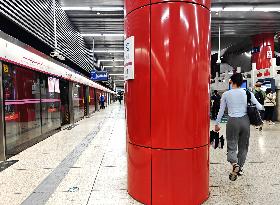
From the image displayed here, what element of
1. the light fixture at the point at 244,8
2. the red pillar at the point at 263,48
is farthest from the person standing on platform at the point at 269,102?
the red pillar at the point at 263,48

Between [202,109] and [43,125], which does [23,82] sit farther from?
[202,109]

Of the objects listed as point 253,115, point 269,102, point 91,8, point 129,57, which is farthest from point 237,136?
point 91,8

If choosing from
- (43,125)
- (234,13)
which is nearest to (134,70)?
(43,125)

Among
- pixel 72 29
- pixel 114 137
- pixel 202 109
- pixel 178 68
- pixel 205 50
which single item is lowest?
pixel 114 137

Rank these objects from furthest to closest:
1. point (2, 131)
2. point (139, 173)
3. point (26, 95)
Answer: point (26, 95), point (2, 131), point (139, 173)

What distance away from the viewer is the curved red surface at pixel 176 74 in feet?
8.48

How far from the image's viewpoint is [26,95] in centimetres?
650

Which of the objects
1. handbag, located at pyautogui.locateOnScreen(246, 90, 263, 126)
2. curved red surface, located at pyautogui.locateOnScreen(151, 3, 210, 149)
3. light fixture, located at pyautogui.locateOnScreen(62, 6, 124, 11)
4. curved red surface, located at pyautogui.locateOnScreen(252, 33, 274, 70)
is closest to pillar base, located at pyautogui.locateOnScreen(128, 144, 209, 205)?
curved red surface, located at pyautogui.locateOnScreen(151, 3, 210, 149)

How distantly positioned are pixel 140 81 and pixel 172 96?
1.33 feet

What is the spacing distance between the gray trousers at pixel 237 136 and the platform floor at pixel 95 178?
33cm

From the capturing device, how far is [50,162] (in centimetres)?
470

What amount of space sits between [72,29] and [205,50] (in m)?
10.4

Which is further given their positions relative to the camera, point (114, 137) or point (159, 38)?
point (114, 137)

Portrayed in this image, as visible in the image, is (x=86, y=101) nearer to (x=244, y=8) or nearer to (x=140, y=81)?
(x=244, y=8)
